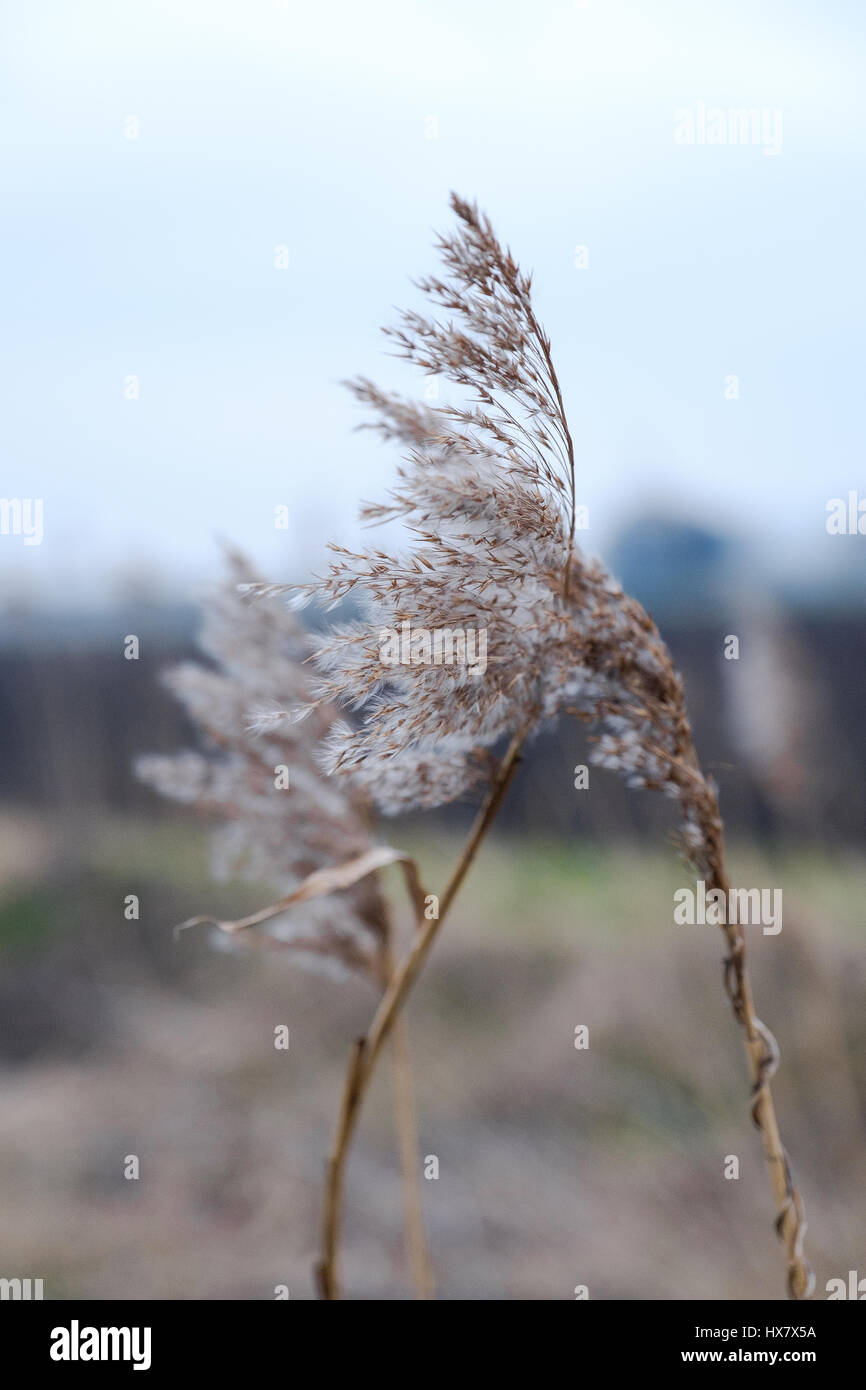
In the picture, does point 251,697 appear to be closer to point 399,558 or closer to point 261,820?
point 261,820

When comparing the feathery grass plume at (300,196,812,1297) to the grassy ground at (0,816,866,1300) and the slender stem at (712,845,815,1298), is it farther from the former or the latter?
the grassy ground at (0,816,866,1300)

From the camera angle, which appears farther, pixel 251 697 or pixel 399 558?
pixel 251 697

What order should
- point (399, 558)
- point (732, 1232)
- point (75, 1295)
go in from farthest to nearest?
point (75, 1295) → point (732, 1232) → point (399, 558)

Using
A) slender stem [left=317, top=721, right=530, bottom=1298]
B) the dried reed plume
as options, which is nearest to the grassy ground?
slender stem [left=317, top=721, right=530, bottom=1298]

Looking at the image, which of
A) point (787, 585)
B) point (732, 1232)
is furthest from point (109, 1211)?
point (787, 585)

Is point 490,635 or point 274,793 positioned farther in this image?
point 274,793

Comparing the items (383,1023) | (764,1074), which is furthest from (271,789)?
(764,1074)

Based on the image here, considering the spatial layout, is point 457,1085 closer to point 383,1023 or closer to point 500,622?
point 383,1023
